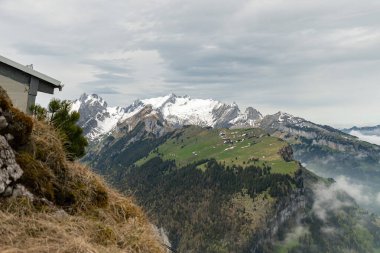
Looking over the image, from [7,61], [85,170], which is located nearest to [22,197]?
[85,170]

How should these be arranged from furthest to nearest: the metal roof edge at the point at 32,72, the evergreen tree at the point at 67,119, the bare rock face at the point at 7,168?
the metal roof edge at the point at 32,72
the evergreen tree at the point at 67,119
the bare rock face at the point at 7,168

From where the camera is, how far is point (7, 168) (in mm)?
9273

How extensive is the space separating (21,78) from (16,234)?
2103 centimetres

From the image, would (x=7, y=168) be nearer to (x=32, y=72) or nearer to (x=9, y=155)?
(x=9, y=155)

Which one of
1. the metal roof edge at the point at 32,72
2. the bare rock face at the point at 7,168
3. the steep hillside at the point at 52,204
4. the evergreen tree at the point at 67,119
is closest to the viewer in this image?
the steep hillside at the point at 52,204

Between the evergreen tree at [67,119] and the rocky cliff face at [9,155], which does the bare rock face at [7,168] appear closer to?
the rocky cliff face at [9,155]

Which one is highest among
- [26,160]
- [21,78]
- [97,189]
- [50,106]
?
[21,78]

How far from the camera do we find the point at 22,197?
9164 millimetres

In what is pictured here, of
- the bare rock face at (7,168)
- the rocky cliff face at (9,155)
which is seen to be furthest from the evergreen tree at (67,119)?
the bare rock face at (7,168)

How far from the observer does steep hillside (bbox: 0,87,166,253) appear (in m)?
7.91

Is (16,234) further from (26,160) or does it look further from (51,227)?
(26,160)

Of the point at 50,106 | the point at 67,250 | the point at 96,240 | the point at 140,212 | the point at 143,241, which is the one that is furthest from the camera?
the point at 50,106

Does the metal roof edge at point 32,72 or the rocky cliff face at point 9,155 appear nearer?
the rocky cliff face at point 9,155

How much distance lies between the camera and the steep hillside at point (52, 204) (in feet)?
26.0
